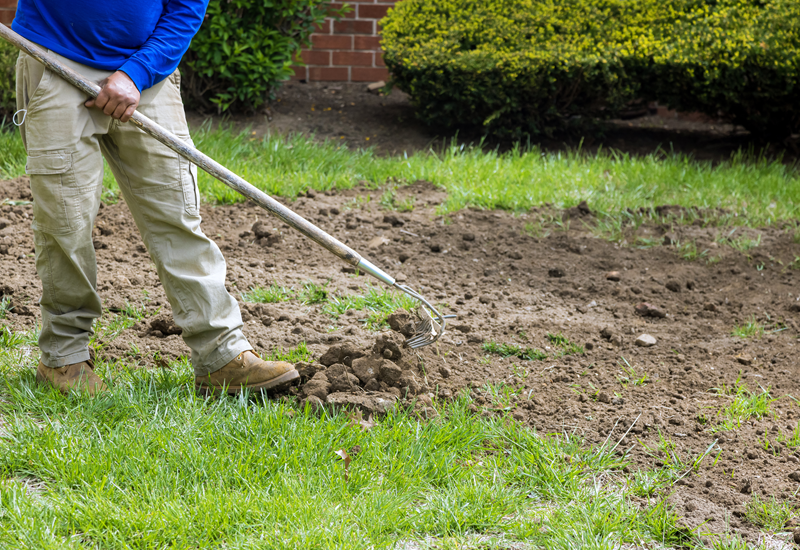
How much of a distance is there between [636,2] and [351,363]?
17.0 ft

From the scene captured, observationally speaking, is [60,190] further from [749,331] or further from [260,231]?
[749,331]

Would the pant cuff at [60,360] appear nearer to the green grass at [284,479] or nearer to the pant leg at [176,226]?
the green grass at [284,479]

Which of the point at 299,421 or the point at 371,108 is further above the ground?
the point at 371,108

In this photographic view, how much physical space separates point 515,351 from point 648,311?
89cm

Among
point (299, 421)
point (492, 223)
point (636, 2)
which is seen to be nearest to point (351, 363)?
point (299, 421)

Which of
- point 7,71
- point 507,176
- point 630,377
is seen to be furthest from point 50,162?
point 7,71

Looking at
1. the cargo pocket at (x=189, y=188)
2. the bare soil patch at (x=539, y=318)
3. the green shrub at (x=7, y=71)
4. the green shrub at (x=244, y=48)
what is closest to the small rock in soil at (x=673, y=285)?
the bare soil patch at (x=539, y=318)

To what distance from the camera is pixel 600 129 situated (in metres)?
7.06

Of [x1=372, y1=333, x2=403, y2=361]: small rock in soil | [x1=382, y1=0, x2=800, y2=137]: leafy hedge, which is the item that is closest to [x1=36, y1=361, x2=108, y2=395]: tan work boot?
[x1=372, y1=333, x2=403, y2=361]: small rock in soil

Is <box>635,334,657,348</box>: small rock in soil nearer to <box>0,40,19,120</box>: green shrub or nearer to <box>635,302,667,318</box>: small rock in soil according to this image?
<box>635,302,667,318</box>: small rock in soil

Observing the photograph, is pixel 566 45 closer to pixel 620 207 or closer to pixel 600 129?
pixel 600 129

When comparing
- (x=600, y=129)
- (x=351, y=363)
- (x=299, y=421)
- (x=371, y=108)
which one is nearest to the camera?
(x=299, y=421)

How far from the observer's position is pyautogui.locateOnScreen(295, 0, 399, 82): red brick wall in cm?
787

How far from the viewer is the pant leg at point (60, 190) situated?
2465mm
